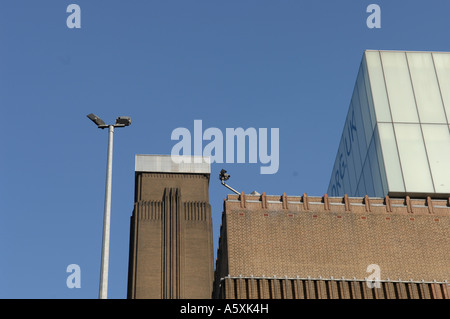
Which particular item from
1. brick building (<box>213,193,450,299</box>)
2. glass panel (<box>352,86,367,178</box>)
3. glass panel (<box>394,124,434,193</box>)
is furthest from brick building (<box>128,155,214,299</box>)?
brick building (<box>213,193,450,299</box>)

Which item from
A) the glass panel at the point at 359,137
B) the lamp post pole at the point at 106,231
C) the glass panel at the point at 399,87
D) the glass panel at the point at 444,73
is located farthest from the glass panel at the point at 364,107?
the lamp post pole at the point at 106,231

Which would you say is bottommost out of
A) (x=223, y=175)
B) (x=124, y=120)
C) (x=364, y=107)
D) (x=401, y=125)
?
(x=124, y=120)

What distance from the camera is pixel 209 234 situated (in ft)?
291

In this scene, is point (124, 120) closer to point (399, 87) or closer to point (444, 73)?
point (399, 87)

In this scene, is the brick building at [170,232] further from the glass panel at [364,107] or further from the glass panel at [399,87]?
the glass panel at [399,87]

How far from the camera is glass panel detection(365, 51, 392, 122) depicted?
47.9m

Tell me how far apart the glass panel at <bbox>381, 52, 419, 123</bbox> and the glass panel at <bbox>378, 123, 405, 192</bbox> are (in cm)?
118

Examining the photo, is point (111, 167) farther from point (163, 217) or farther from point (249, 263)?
point (163, 217)

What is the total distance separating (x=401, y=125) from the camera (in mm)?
47438

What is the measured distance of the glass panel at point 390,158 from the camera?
4469 centimetres

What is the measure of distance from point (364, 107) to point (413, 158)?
5654mm

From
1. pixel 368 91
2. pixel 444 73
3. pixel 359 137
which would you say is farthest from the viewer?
pixel 359 137

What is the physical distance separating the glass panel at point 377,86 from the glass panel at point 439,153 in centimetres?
256

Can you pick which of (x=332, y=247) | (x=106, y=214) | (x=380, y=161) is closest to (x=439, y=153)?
(x=380, y=161)
